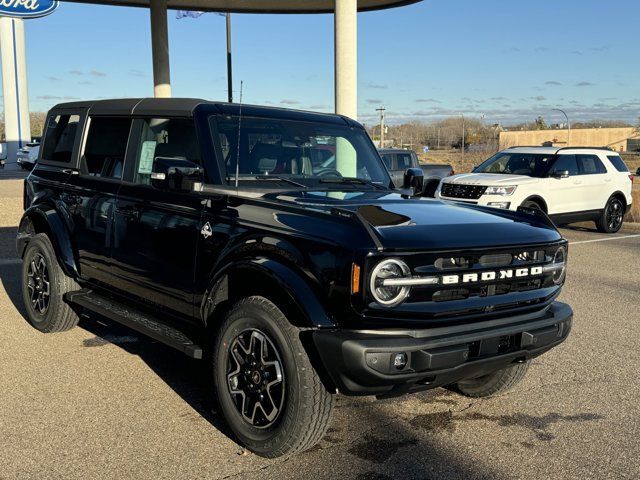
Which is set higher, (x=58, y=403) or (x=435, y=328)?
(x=435, y=328)

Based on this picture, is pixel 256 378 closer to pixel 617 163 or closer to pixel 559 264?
pixel 559 264

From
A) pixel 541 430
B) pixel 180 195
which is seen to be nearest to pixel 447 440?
pixel 541 430

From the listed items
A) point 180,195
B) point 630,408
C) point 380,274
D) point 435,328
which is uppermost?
point 180,195

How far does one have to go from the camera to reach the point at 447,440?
13.0 ft

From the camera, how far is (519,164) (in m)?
13.8

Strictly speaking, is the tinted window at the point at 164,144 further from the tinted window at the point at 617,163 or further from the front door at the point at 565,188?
the tinted window at the point at 617,163

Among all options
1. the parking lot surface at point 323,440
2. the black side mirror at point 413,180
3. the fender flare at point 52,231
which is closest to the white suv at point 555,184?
the parking lot surface at point 323,440

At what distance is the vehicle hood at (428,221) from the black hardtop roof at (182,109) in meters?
0.80

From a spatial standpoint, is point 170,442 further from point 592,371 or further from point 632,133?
point 632,133

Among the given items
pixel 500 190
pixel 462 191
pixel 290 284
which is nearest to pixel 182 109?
pixel 290 284

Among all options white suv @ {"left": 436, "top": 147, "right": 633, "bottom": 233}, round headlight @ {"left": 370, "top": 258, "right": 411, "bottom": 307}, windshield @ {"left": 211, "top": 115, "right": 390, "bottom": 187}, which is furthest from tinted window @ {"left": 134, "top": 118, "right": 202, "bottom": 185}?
white suv @ {"left": 436, "top": 147, "right": 633, "bottom": 233}

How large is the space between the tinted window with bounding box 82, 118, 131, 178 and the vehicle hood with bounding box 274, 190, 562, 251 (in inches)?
65.5

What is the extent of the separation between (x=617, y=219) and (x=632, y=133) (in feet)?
287

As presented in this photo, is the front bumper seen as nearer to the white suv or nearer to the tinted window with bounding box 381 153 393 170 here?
the white suv
